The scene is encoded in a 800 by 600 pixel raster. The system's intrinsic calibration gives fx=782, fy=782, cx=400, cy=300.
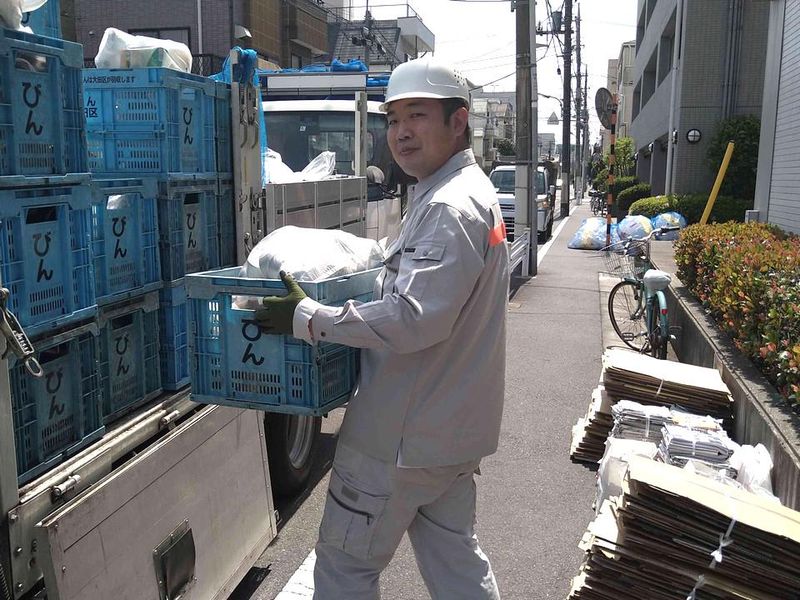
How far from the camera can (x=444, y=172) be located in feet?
8.63

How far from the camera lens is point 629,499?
3.35 m

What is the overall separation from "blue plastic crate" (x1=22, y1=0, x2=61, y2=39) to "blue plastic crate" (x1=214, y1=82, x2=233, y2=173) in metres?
1.16

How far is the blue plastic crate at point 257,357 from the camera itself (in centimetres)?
268

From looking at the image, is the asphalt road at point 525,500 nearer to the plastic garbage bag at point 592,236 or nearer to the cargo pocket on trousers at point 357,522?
the cargo pocket on trousers at point 357,522

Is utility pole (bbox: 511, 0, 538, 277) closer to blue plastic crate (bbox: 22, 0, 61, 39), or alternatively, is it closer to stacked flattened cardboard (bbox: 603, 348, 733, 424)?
stacked flattened cardboard (bbox: 603, 348, 733, 424)

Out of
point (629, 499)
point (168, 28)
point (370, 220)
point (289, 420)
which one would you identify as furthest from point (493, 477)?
point (168, 28)

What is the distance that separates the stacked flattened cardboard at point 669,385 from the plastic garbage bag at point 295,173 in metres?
2.68

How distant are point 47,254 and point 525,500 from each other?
10.9 feet

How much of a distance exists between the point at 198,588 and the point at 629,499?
1.82 m

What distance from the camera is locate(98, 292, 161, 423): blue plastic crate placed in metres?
3.07

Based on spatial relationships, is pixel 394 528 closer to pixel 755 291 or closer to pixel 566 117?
pixel 755 291

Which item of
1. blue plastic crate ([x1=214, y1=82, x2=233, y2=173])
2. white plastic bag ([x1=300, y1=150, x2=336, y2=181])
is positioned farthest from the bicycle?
blue plastic crate ([x1=214, y1=82, x2=233, y2=173])

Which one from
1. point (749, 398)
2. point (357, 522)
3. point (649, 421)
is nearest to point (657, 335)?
point (649, 421)

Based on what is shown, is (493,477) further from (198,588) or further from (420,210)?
(420,210)
